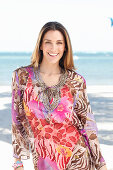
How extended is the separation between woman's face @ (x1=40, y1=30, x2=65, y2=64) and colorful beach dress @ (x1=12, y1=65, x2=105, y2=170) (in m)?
0.11

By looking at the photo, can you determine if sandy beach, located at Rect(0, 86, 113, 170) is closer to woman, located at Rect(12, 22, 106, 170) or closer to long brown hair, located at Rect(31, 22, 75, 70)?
woman, located at Rect(12, 22, 106, 170)

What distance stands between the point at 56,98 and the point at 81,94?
0.15 meters

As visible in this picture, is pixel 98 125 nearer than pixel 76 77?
No

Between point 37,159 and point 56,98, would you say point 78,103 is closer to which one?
point 56,98

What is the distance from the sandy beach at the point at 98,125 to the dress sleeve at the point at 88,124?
1.96 metres

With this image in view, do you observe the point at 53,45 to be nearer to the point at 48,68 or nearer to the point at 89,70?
the point at 48,68

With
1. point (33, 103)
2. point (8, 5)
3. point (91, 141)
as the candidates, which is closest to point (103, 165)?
point (91, 141)

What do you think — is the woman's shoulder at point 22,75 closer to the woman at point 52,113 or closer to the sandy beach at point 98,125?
the woman at point 52,113

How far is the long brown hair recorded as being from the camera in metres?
2.00

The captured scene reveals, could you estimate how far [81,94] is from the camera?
2.05 m

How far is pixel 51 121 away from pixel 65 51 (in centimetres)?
40

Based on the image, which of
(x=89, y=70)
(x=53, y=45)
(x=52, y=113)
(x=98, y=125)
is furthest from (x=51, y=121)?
(x=89, y=70)

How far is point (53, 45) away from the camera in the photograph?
198 cm

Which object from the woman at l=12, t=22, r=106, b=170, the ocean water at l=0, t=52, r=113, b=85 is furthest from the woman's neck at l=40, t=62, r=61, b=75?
the ocean water at l=0, t=52, r=113, b=85
